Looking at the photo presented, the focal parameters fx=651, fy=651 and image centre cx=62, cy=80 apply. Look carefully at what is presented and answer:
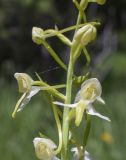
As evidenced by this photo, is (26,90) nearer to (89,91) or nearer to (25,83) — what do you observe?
(25,83)

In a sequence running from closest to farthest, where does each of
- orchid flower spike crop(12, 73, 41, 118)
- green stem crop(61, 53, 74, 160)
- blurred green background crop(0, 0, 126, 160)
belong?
green stem crop(61, 53, 74, 160) < orchid flower spike crop(12, 73, 41, 118) < blurred green background crop(0, 0, 126, 160)

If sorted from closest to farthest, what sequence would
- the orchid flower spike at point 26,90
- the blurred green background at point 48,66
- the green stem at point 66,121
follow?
the green stem at point 66,121
the orchid flower spike at point 26,90
the blurred green background at point 48,66

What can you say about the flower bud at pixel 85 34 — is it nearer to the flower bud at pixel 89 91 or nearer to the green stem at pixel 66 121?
the green stem at pixel 66 121

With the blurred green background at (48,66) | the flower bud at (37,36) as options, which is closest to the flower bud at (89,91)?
the flower bud at (37,36)

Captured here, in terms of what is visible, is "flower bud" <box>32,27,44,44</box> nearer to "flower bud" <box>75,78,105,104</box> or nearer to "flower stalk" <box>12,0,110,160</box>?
"flower stalk" <box>12,0,110,160</box>

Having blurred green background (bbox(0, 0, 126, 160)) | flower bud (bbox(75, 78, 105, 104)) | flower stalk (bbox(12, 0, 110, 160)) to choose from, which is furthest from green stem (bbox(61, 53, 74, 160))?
blurred green background (bbox(0, 0, 126, 160))

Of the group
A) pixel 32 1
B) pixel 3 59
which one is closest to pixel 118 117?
pixel 32 1
